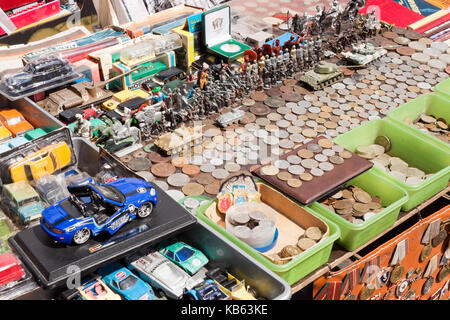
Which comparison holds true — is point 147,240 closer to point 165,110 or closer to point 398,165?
point 165,110

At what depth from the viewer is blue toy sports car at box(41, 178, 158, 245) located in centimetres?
454

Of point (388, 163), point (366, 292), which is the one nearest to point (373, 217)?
point (366, 292)

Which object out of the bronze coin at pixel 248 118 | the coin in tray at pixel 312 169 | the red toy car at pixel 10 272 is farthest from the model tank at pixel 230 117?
the red toy car at pixel 10 272

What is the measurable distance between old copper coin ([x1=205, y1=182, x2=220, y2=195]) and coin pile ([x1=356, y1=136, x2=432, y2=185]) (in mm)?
1970

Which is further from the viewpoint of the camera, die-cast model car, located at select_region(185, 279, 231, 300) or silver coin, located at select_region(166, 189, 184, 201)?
silver coin, located at select_region(166, 189, 184, 201)

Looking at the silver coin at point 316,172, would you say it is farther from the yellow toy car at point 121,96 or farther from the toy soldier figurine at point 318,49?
the toy soldier figurine at point 318,49

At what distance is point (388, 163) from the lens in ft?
22.1

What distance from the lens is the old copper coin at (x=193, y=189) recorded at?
6.00 meters

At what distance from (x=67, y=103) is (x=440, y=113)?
530cm

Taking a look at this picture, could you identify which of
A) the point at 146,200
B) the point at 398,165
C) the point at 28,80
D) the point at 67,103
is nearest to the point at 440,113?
the point at 398,165

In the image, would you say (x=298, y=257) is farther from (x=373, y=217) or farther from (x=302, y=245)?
(x=373, y=217)

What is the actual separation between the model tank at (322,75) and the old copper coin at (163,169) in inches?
111

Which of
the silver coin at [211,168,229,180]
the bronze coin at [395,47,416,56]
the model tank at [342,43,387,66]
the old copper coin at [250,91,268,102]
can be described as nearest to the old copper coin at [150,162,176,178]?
the silver coin at [211,168,229,180]

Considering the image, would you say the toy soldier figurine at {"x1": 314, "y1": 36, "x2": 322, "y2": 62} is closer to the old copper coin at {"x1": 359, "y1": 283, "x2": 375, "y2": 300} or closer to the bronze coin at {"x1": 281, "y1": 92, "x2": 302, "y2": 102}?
the bronze coin at {"x1": 281, "y1": 92, "x2": 302, "y2": 102}
